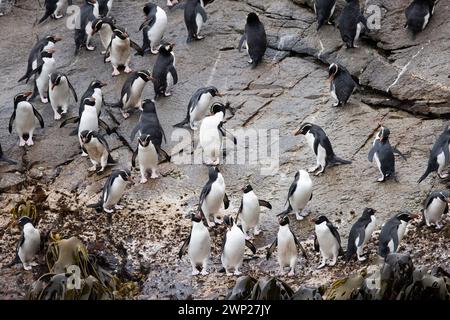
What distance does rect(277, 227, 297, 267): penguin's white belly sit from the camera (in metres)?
14.3

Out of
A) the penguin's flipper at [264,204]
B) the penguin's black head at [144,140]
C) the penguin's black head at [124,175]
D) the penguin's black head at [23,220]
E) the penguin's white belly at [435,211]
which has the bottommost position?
the penguin's black head at [23,220]

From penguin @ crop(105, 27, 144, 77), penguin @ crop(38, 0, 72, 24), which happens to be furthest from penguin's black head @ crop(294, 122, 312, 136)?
penguin @ crop(38, 0, 72, 24)

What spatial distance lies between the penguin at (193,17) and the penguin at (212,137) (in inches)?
97.8

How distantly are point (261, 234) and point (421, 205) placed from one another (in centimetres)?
180

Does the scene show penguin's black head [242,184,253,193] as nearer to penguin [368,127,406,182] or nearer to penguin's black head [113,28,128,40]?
penguin [368,127,406,182]

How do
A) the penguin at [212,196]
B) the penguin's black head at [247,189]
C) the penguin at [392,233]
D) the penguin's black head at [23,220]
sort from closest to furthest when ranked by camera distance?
the penguin at [392,233], the penguin's black head at [23,220], the penguin's black head at [247,189], the penguin at [212,196]

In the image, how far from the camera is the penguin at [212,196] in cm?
1525

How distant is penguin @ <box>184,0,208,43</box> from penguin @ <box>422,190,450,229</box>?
5304 mm

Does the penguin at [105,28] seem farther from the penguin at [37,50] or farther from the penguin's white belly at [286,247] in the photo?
the penguin's white belly at [286,247]

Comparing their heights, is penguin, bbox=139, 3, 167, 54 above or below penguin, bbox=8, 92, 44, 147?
above

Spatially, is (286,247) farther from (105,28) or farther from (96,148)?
(105,28)

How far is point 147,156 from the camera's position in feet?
52.7

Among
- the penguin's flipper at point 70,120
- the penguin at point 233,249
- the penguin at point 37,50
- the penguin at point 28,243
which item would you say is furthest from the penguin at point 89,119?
the penguin at point 233,249

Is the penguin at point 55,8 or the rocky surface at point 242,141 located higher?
the rocky surface at point 242,141
